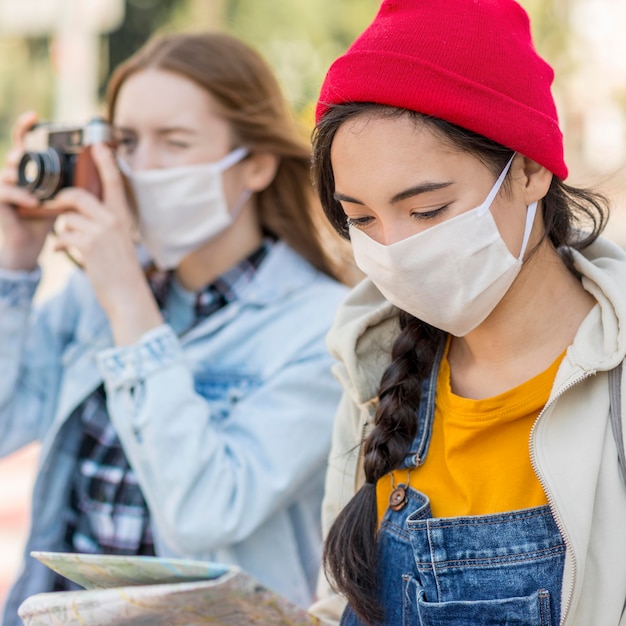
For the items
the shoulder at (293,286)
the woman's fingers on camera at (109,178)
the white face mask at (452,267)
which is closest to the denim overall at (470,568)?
the white face mask at (452,267)

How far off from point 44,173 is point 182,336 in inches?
22.2

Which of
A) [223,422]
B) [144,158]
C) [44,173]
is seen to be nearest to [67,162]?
[44,173]

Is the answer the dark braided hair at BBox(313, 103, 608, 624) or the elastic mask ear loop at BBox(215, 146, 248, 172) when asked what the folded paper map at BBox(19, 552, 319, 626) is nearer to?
the dark braided hair at BBox(313, 103, 608, 624)

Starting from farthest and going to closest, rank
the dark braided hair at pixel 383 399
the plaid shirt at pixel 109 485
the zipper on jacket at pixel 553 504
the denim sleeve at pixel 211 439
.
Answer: the plaid shirt at pixel 109 485
the denim sleeve at pixel 211 439
the dark braided hair at pixel 383 399
the zipper on jacket at pixel 553 504

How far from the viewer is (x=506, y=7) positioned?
152 centimetres

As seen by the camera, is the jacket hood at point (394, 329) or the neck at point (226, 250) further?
the neck at point (226, 250)

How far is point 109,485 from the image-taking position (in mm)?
2338

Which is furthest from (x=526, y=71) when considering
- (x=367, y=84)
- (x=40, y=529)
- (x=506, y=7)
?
(x=40, y=529)

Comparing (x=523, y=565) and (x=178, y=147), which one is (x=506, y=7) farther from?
(x=178, y=147)

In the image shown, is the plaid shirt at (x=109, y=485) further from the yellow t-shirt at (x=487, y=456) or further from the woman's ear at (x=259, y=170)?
the yellow t-shirt at (x=487, y=456)

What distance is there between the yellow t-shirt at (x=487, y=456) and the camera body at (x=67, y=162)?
50.1 inches

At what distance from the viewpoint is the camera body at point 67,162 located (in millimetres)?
2441

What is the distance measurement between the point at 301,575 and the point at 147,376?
581 millimetres

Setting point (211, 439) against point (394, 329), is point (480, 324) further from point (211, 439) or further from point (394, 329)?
point (211, 439)
